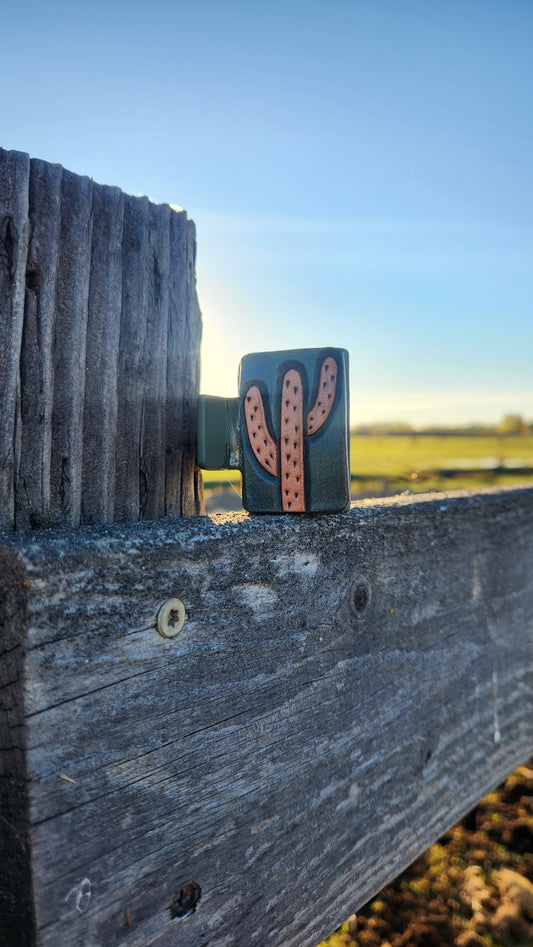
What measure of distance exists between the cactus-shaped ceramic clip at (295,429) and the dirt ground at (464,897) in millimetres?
1557

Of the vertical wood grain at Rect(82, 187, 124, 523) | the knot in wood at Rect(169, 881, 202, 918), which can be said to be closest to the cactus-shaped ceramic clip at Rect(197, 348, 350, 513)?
the vertical wood grain at Rect(82, 187, 124, 523)

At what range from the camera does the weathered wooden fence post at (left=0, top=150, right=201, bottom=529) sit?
1.07 meters

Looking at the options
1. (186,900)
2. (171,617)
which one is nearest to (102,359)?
(171,617)

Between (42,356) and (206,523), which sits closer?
(42,356)

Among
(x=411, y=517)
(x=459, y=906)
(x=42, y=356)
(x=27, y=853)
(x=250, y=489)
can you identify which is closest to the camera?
(x=27, y=853)

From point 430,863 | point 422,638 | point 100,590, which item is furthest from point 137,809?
point 430,863

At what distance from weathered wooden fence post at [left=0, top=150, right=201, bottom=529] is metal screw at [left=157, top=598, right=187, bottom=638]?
10.2 inches

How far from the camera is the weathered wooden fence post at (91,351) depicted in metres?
1.07

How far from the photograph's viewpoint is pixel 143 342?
1289 mm

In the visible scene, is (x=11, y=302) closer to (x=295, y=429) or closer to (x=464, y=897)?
(x=295, y=429)

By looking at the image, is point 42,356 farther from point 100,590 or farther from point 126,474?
point 100,590

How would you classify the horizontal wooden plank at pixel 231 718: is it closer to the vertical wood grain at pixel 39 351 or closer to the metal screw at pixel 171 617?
the metal screw at pixel 171 617

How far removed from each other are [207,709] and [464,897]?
5.47ft

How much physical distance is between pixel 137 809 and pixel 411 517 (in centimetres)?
93
